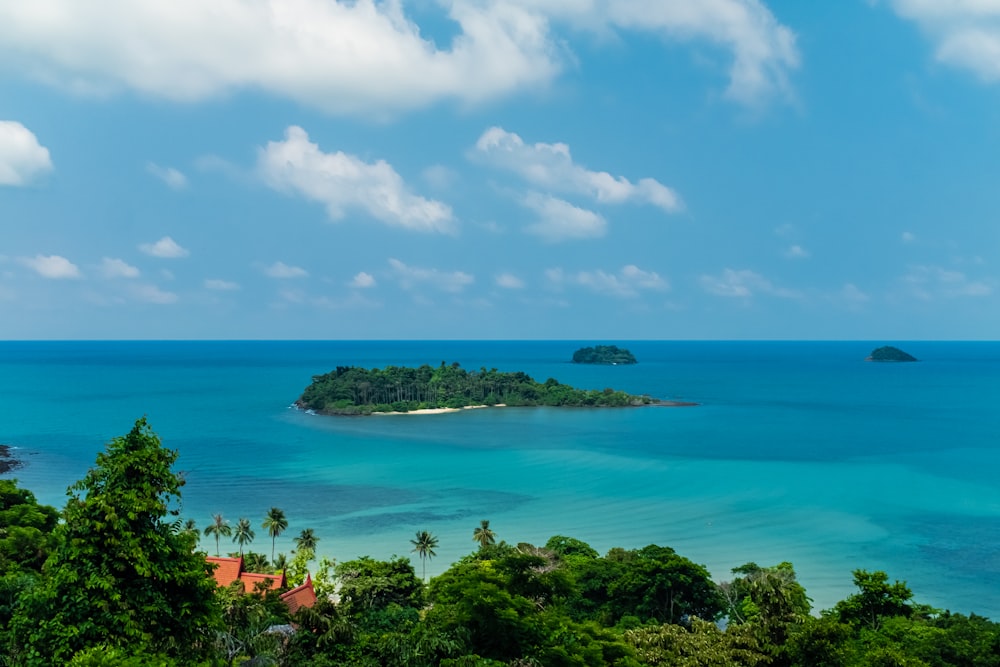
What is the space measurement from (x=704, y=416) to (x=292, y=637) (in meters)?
90.4

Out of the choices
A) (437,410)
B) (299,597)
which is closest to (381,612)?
(299,597)

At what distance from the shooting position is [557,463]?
66375 mm

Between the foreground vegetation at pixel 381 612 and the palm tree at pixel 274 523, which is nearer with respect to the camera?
the foreground vegetation at pixel 381 612

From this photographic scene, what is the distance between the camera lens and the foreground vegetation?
11.7m

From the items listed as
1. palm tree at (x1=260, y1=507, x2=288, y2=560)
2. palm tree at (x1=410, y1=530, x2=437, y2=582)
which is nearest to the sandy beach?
palm tree at (x1=260, y1=507, x2=288, y2=560)

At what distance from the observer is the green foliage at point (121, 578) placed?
1149 cm

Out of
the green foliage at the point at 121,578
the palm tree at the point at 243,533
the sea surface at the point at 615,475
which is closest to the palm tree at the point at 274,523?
the palm tree at the point at 243,533

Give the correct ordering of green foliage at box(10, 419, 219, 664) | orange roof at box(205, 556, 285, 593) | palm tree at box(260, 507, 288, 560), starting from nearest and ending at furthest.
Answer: green foliage at box(10, 419, 219, 664)
orange roof at box(205, 556, 285, 593)
palm tree at box(260, 507, 288, 560)

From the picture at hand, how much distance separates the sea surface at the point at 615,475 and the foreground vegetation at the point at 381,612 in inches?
345

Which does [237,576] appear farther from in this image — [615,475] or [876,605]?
[615,475]

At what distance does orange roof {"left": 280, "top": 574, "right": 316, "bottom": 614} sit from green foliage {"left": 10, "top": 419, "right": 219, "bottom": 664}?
13.3m

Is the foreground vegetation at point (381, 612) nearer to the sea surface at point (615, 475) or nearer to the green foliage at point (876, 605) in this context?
the green foliage at point (876, 605)

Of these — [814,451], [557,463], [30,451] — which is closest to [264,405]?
[30,451]

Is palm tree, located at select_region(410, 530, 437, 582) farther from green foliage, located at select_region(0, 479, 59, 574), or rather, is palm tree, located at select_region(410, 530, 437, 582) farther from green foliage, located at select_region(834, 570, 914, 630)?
green foliage, located at select_region(834, 570, 914, 630)
